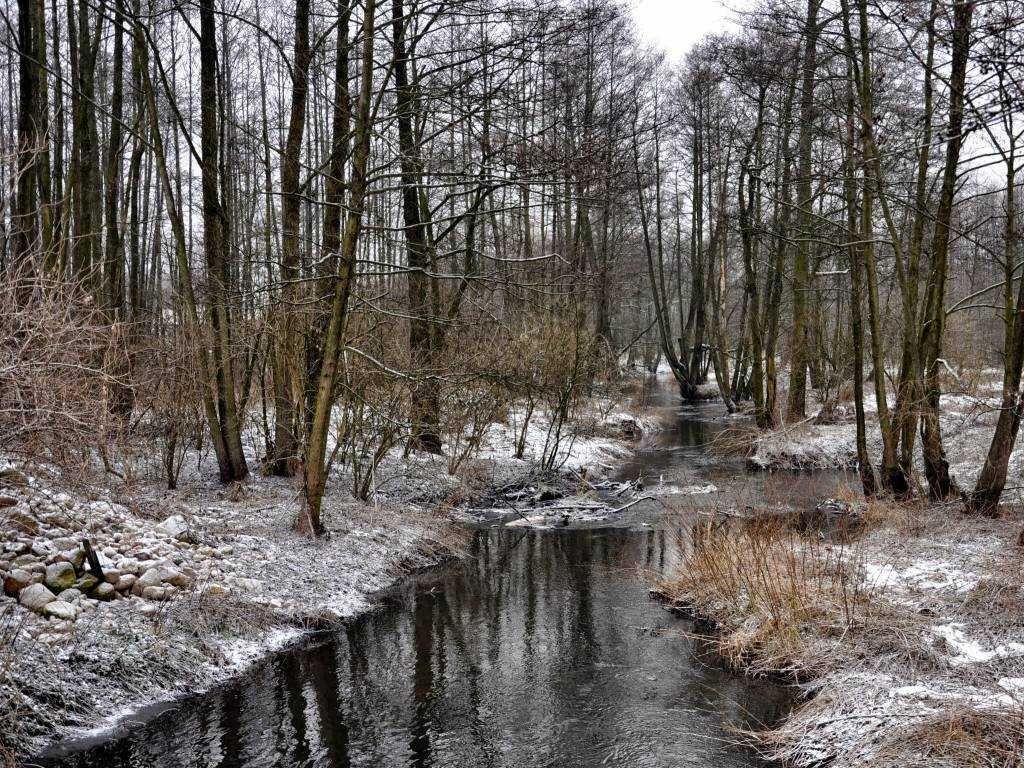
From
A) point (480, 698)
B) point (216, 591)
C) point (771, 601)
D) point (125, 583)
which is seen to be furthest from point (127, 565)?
point (771, 601)

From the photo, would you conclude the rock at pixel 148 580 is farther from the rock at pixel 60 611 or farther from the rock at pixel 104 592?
the rock at pixel 60 611

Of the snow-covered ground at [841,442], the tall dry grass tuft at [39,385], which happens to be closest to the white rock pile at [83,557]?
the tall dry grass tuft at [39,385]

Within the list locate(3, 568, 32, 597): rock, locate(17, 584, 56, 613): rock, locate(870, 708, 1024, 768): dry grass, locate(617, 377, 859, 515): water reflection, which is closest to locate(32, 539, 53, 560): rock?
A: locate(3, 568, 32, 597): rock

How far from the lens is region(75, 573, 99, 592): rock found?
6295mm

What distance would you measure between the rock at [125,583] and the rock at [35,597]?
64 cm

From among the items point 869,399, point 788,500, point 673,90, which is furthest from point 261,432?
point 673,90

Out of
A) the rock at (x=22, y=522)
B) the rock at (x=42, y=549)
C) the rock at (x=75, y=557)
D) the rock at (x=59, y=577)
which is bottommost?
the rock at (x=59, y=577)

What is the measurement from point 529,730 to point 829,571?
3357 millimetres

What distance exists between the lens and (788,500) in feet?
41.4

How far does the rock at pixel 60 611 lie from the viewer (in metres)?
5.78

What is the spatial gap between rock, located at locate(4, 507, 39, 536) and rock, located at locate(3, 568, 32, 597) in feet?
1.95

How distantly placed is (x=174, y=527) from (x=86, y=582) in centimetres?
156

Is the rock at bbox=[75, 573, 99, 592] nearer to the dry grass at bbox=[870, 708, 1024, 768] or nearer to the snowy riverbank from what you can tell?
the snowy riverbank

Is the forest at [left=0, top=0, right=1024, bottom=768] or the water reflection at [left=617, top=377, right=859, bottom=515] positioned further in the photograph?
the water reflection at [left=617, top=377, right=859, bottom=515]
